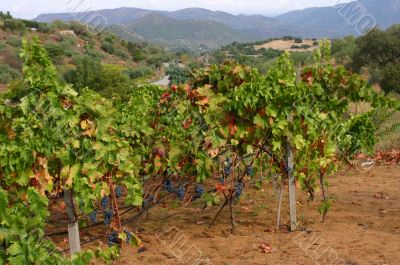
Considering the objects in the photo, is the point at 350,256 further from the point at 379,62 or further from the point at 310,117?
the point at 379,62

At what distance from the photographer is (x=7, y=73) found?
36.2 metres

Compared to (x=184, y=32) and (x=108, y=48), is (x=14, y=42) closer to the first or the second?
(x=108, y=48)

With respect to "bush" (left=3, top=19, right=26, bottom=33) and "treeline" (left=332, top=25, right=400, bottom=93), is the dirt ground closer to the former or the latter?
"treeline" (left=332, top=25, right=400, bottom=93)

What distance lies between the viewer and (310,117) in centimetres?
538

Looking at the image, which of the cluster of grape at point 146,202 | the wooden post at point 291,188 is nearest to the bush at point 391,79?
the wooden post at point 291,188

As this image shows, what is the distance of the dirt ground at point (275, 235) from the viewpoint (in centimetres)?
475

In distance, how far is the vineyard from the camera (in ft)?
11.5

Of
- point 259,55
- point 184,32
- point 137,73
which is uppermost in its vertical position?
point 184,32

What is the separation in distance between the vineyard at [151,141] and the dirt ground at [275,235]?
23cm

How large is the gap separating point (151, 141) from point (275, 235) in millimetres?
2080

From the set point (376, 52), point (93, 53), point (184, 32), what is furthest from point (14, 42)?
point (184, 32)

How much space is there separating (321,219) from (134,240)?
2765 mm

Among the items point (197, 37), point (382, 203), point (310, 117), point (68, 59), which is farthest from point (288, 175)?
point (197, 37)

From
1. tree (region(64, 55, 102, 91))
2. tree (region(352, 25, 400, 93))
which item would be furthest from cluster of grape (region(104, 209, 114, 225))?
tree (region(352, 25, 400, 93))
